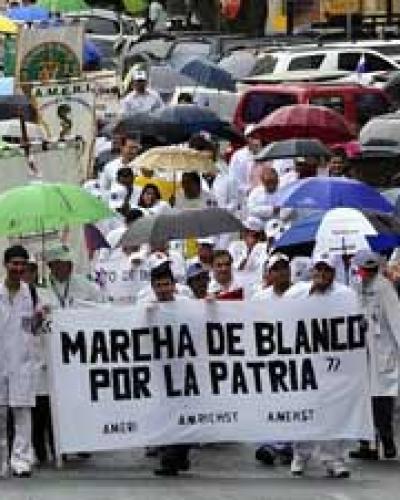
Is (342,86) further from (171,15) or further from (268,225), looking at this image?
Answer: (171,15)

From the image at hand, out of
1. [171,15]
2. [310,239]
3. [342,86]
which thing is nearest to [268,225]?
[310,239]

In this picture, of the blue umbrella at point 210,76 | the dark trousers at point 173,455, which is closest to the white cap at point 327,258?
the dark trousers at point 173,455

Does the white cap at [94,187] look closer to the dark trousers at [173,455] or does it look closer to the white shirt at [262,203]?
the white shirt at [262,203]

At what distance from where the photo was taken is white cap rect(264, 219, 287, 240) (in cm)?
1966

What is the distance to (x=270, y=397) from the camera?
15.8m

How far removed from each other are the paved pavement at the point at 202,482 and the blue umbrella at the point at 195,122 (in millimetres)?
9867

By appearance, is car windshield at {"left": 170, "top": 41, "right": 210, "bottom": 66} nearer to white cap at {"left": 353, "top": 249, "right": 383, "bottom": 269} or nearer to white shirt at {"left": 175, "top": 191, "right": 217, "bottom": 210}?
white shirt at {"left": 175, "top": 191, "right": 217, "bottom": 210}

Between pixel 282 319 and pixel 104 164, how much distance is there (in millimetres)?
9286

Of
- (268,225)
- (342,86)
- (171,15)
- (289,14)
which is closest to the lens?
(268,225)

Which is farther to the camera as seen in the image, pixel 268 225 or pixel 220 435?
pixel 268 225

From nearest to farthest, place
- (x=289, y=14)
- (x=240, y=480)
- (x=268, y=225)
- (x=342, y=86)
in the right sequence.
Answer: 1. (x=240, y=480)
2. (x=268, y=225)
3. (x=342, y=86)
4. (x=289, y=14)

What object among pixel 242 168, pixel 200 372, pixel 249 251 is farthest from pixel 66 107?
pixel 200 372

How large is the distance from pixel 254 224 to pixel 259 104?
31.6ft

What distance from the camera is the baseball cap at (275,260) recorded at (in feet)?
52.3
